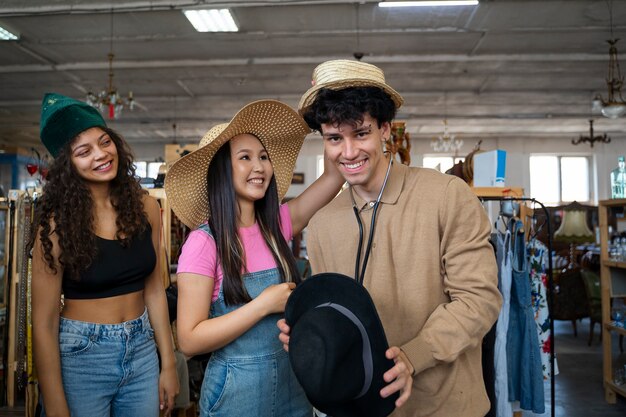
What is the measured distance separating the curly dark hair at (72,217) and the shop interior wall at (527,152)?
1264 centimetres

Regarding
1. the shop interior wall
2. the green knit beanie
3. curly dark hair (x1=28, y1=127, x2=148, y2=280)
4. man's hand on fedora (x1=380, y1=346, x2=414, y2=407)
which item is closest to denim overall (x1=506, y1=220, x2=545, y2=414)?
man's hand on fedora (x1=380, y1=346, x2=414, y2=407)

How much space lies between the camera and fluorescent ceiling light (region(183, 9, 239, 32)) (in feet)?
19.6

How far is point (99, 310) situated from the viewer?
161 cm

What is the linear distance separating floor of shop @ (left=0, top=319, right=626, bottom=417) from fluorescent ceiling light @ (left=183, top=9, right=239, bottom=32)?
180 inches

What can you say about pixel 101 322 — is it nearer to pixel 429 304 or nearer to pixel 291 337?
pixel 291 337

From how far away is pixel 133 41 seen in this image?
702cm

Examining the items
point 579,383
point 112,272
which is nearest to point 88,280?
point 112,272

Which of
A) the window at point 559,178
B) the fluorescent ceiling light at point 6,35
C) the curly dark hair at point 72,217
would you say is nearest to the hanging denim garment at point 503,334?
the curly dark hair at point 72,217

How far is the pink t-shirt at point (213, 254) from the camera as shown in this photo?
4.42ft

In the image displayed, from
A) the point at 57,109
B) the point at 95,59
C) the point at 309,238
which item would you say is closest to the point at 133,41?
the point at 95,59

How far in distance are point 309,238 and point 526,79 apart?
9.00m

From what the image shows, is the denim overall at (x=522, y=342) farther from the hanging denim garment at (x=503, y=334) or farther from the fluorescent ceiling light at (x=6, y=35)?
the fluorescent ceiling light at (x=6, y=35)

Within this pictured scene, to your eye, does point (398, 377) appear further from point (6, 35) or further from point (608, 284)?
point (6, 35)

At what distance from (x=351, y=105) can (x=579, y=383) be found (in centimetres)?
467
